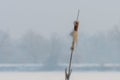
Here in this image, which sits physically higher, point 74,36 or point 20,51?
point 74,36

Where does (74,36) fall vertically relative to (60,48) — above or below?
above

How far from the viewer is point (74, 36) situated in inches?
68.7

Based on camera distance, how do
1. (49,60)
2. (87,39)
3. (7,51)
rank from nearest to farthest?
1. (49,60)
2. (7,51)
3. (87,39)

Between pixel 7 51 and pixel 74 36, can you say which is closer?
pixel 74 36

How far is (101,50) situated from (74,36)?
43.9m

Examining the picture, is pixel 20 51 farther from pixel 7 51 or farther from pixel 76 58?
pixel 76 58

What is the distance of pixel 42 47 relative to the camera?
143 ft

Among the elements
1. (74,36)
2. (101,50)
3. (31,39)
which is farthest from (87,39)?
(74,36)

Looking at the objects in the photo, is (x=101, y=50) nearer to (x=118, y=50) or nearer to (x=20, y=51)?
(x=118, y=50)

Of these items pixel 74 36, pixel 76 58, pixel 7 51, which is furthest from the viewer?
pixel 7 51

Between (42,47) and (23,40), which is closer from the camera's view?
(42,47)

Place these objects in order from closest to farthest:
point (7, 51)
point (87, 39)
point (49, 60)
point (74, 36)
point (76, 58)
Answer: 1. point (74, 36)
2. point (49, 60)
3. point (76, 58)
4. point (7, 51)
5. point (87, 39)

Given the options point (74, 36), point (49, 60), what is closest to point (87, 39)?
point (49, 60)

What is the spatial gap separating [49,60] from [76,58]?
10.7ft
